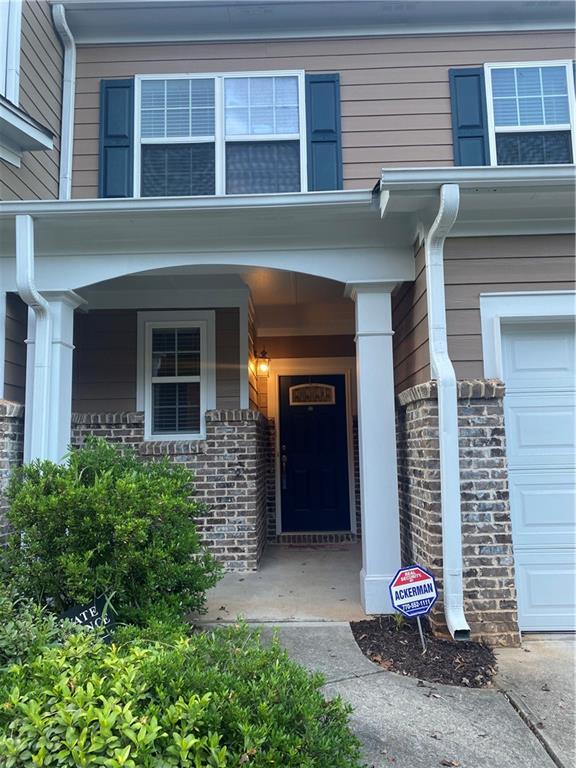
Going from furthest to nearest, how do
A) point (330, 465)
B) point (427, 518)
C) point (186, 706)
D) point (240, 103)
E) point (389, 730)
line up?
point (330, 465) → point (240, 103) → point (427, 518) → point (389, 730) → point (186, 706)

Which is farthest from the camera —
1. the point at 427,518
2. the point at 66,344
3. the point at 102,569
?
the point at 66,344

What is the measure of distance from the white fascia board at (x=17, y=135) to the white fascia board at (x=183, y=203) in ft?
2.25

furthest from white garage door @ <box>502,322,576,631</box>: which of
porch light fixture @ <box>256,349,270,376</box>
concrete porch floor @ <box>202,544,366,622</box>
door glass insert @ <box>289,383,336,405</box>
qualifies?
porch light fixture @ <box>256,349,270,376</box>

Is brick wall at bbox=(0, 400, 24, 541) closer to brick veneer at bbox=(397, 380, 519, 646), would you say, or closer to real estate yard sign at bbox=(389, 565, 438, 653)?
real estate yard sign at bbox=(389, 565, 438, 653)

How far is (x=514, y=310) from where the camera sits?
3.37 m

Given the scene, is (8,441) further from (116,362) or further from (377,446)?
(377,446)

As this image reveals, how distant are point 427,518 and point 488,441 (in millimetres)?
625

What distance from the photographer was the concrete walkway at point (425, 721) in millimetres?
1995

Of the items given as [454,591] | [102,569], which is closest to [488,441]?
[454,591]

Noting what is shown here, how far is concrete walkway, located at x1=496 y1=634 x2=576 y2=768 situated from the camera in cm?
214

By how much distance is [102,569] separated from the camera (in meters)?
2.75

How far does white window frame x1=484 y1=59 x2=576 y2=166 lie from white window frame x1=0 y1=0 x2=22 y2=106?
13.7 ft

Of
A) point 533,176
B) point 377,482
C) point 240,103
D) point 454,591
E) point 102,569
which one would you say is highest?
point 240,103

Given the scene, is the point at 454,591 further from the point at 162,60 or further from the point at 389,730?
the point at 162,60
